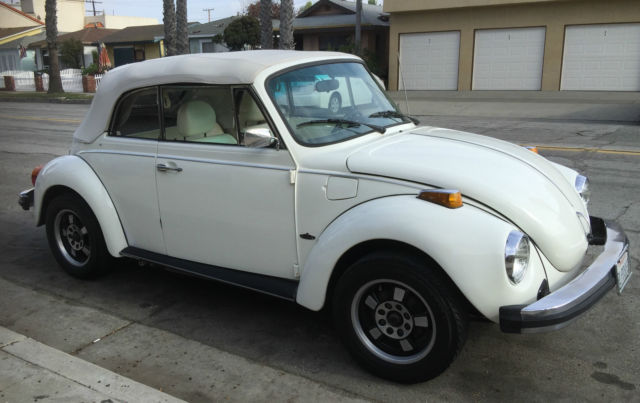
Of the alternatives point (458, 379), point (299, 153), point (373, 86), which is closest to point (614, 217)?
point (373, 86)

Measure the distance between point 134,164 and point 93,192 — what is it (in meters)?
0.49

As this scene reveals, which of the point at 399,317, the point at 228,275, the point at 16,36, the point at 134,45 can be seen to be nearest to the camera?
the point at 399,317

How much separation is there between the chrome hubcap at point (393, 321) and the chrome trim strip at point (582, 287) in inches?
20.8

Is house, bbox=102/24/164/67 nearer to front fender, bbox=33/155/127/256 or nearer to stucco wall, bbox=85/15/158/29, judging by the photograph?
stucco wall, bbox=85/15/158/29

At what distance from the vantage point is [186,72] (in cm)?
400

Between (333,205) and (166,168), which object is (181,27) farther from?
(333,205)

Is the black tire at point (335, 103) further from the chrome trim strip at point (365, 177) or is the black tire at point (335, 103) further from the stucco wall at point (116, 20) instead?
the stucco wall at point (116, 20)

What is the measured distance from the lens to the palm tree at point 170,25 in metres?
24.9

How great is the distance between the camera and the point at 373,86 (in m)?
4.39

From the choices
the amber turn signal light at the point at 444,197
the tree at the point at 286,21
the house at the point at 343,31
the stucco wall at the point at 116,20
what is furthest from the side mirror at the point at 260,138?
the stucco wall at the point at 116,20

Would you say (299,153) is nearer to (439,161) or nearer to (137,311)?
(439,161)

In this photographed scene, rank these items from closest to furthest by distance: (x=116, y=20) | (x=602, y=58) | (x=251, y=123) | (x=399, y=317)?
(x=399, y=317) → (x=251, y=123) → (x=602, y=58) → (x=116, y=20)

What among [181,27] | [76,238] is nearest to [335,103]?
[76,238]

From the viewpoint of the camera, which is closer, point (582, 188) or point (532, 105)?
point (582, 188)
